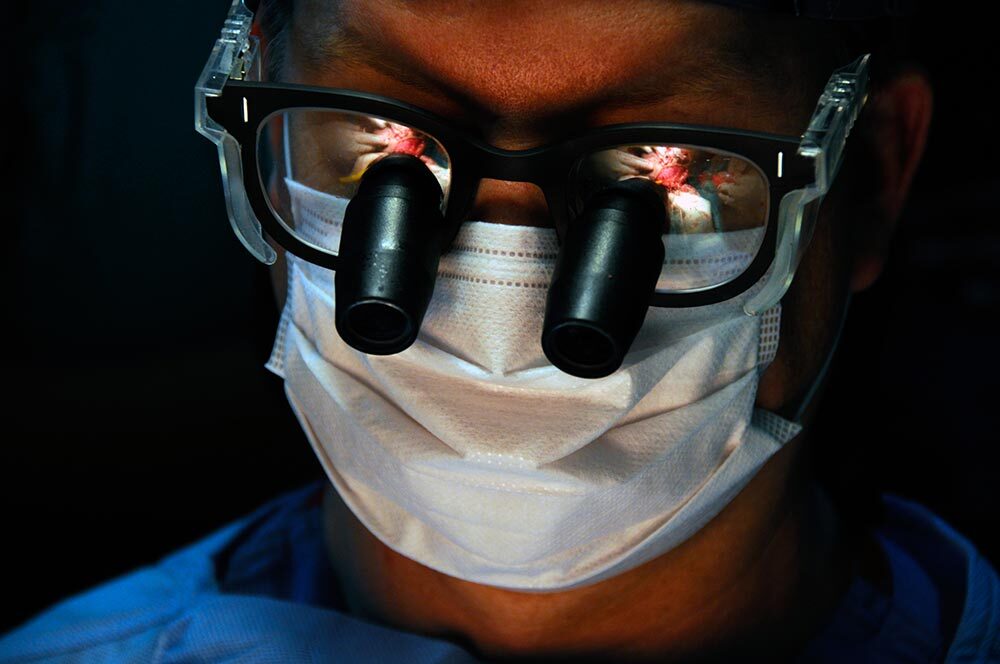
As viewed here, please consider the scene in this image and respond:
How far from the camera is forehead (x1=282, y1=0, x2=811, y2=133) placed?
133cm

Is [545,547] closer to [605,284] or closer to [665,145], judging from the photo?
[605,284]

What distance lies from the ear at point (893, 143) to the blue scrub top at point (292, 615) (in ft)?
1.78

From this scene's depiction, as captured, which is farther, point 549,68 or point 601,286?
point 549,68

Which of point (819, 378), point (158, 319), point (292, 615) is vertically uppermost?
point (819, 378)

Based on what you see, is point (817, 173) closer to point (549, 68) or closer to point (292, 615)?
point (549, 68)

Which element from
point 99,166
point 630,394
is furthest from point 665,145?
point 99,166

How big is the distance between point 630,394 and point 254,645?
723mm

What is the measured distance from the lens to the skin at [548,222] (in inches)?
53.1

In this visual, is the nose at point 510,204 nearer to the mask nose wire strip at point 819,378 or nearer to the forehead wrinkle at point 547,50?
the forehead wrinkle at point 547,50

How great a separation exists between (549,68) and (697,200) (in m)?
0.24

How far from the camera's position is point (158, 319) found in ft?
10.0

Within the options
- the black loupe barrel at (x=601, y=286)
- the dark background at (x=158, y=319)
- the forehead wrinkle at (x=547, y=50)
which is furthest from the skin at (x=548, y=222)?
the dark background at (x=158, y=319)

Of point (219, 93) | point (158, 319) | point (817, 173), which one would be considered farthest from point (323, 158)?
point (158, 319)

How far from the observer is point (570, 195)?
4.46 ft
